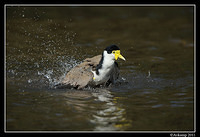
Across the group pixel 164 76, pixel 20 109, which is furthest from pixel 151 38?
pixel 20 109

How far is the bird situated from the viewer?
8.40 meters

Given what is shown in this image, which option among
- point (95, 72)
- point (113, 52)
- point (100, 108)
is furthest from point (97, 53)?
point (100, 108)

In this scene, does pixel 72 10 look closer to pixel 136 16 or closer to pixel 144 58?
pixel 136 16

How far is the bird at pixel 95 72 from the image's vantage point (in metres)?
8.40

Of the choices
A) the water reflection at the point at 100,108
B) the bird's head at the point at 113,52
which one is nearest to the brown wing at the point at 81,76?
the water reflection at the point at 100,108

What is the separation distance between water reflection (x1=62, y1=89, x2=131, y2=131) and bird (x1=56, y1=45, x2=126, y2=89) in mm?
278

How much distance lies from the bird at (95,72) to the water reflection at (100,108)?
0.91 ft

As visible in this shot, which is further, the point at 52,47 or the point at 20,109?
the point at 52,47

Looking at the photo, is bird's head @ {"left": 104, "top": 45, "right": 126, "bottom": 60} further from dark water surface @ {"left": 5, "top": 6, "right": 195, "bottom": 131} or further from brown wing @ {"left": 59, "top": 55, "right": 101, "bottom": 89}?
dark water surface @ {"left": 5, "top": 6, "right": 195, "bottom": 131}

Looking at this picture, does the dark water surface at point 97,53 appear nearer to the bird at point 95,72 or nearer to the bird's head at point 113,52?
the bird at point 95,72

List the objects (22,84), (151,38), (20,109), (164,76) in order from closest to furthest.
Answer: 1. (20,109)
2. (22,84)
3. (164,76)
4. (151,38)

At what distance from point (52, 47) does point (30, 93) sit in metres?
3.65

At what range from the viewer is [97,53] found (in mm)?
11242

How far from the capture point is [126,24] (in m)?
15.4
